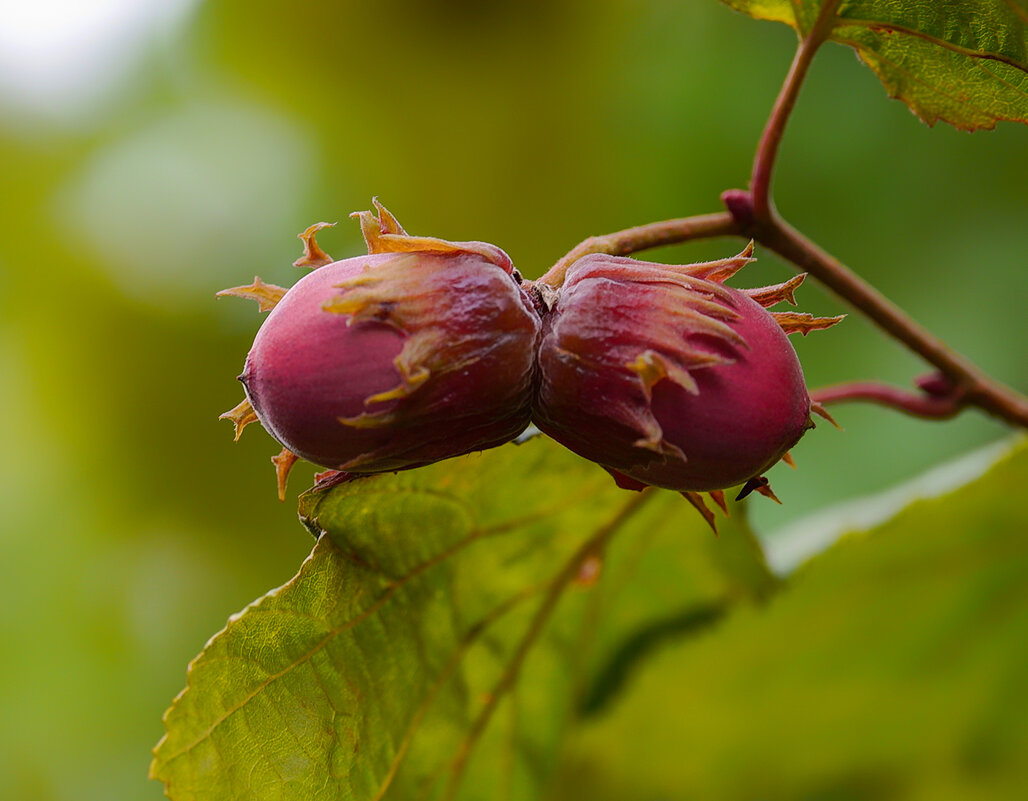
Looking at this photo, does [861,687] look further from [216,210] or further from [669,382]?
[216,210]

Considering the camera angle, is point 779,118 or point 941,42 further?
point 779,118

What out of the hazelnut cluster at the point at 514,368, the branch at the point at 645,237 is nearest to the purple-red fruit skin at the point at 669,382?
the hazelnut cluster at the point at 514,368

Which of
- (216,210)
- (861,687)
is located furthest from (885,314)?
(216,210)

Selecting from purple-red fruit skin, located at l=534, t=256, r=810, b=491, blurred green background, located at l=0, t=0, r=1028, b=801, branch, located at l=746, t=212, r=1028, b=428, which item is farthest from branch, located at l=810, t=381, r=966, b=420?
blurred green background, located at l=0, t=0, r=1028, b=801

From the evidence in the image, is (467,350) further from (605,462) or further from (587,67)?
(587,67)

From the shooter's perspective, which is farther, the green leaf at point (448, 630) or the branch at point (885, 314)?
the branch at point (885, 314)

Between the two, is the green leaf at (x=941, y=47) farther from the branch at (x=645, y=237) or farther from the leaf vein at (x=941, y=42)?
the branch at (x=645, y=237)
